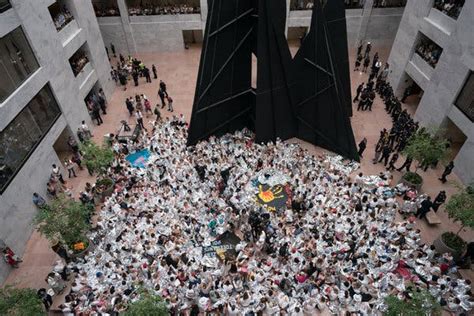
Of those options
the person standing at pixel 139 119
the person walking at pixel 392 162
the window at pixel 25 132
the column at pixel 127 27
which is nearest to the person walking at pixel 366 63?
the person walking at pixel 392 162

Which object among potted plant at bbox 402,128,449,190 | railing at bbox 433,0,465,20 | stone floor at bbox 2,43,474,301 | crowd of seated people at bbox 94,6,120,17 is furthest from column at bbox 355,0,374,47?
crowd of seated people at bbox 94,6,120,17

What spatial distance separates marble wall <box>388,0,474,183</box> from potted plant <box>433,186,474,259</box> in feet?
13.7

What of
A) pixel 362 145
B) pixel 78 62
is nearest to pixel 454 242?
pixel 362 145

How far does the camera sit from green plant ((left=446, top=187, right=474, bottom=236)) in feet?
37.8

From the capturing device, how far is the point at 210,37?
49.9ft

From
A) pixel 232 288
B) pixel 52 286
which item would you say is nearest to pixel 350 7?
pixel 232 288

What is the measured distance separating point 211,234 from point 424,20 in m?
17.1

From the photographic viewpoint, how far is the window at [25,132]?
13211 mm

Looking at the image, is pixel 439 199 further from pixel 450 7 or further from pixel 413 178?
pixel 450 7

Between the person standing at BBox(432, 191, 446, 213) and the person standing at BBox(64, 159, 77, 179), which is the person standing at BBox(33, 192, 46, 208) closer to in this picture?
the person standing at BBox(64, 159, 77, 179)

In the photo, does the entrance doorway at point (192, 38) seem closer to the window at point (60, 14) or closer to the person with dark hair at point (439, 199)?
the window at point (60, 14)

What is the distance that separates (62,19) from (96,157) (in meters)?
9.09

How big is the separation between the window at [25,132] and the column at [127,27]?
11994 mm

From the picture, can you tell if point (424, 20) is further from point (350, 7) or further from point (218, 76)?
point (218, 76)
